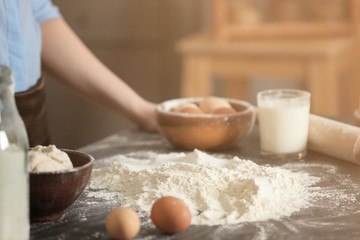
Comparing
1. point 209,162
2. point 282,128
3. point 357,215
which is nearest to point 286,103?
point 282,128

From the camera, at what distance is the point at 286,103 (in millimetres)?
1442

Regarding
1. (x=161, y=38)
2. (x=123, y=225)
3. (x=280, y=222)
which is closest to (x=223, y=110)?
(x=280, y=222)

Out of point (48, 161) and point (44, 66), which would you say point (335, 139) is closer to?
point (48, 161)

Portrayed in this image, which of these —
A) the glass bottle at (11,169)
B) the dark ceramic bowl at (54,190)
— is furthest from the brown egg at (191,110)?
the glass bottle at (11,169)

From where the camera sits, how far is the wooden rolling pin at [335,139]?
4.42 ft

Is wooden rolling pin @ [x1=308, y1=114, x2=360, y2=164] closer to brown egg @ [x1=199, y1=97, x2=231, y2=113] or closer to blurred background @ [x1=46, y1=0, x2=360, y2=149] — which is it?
brown egg @ [x1=199, y1=97, x2=231, y2=113]

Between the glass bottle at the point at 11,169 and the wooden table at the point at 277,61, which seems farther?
the wooden table at the point at 277,61

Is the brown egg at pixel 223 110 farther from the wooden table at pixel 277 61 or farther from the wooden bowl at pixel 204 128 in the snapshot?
the wooden table at pixel 277 61

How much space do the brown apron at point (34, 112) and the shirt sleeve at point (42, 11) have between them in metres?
0.24

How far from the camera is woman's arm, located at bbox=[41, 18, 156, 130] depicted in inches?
69.6

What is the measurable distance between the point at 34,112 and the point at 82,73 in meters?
0.26

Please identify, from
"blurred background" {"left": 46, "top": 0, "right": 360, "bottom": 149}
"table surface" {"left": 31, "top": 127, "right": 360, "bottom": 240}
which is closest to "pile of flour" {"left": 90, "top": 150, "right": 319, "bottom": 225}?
"table surface" {"left": 31, "top": 127, "right": 360, "bottom": 240}

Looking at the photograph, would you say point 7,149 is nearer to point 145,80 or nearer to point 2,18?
point 2,18

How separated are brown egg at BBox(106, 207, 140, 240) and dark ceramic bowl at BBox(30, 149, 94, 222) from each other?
9 cm
